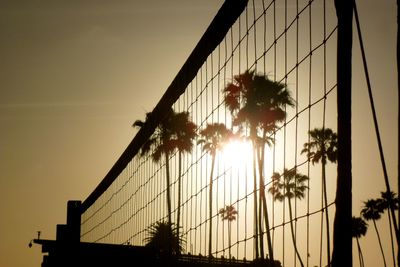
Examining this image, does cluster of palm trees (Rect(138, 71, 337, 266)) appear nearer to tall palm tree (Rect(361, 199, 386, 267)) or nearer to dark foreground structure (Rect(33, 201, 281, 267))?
dark foreground structure (Rect(33, 201, 281, 267))

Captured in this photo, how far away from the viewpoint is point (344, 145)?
291cm

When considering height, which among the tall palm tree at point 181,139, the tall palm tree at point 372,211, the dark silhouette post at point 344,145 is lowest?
the dark silhouette post at point 344,145

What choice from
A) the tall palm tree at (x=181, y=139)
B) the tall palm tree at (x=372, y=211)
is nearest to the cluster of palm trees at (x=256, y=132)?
the tall palm tree at (x=181, y=139)

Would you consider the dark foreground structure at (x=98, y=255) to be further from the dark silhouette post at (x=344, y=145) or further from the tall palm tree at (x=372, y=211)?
the tall palm tree at (x=372, y=211)

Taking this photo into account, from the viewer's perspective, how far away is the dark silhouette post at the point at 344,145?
2881 mm

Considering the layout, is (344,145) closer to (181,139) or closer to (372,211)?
(181,139)

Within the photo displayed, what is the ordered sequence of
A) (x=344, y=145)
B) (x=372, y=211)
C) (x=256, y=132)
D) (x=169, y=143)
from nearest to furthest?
(x=344, y=145), (x=256, y=132), (x=169, y=143), (x=372, y=211)

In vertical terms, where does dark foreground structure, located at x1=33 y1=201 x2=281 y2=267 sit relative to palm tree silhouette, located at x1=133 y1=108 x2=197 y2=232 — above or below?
below

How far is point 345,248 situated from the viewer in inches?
113

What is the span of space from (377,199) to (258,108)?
33.2 meters

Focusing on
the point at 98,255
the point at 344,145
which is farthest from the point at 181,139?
the point at 344,145

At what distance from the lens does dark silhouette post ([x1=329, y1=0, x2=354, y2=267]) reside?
2.88 m

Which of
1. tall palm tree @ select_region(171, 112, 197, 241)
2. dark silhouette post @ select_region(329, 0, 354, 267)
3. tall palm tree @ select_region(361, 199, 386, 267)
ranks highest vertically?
tall palm tree @ select_region(361, 199, 386, 267)

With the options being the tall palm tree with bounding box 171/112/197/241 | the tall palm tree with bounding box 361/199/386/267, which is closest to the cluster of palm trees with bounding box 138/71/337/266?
the tall palm tree with bounding box 171/112/197/241
